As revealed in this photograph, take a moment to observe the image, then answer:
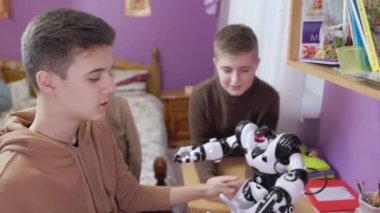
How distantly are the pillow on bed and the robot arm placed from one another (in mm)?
2117

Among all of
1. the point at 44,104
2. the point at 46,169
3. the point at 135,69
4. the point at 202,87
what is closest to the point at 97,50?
the point at 44,104

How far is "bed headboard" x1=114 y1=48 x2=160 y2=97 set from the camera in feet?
10.2

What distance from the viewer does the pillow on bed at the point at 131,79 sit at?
2963 millimetres

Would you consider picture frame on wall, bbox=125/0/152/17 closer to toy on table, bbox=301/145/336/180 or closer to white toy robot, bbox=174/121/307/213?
toy on table, bbox=301/145/336/180

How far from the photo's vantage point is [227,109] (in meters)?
1.40

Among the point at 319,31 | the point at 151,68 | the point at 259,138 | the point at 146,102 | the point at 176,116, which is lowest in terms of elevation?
the point at 176,116

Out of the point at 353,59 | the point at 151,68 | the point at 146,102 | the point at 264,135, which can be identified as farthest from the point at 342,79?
the point at 151,68

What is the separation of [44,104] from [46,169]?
149 millimetres

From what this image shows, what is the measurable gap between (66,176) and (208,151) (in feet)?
1.10

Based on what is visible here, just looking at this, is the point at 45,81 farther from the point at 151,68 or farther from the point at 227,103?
the point at 151,68

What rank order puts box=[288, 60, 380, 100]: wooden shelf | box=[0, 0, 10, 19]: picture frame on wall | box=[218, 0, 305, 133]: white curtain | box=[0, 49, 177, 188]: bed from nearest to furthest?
box=[288, 60, 380, 100]: wooden shelf
box=[218, 0, 305, 133]: white curtain
box=[0, 49, 177, 188]: bed
box=[0, 0, 10, 19]: picture frame on wall

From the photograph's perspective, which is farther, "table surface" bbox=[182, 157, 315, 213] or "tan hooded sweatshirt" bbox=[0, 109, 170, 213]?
"table surface" bbox=[182, 157, 315, 213]

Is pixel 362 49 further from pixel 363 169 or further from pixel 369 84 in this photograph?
pixel 363 169

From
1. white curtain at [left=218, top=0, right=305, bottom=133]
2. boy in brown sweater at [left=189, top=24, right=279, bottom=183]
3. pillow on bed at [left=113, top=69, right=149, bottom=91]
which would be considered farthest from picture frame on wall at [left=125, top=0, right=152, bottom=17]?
boy in brown sweater at [left=189, top=24, right=279, bottom=183]
